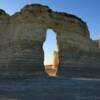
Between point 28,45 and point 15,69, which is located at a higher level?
point 28,45

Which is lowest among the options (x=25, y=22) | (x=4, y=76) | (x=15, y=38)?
(x=4, y=76)

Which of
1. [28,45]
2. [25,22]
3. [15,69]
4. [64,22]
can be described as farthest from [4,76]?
[64,22]

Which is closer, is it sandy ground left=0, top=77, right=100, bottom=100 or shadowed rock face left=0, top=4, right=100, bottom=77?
sandy ground left=0, top=77, right=100, bottom=100

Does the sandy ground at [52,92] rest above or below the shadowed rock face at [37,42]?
below

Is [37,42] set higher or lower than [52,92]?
higher

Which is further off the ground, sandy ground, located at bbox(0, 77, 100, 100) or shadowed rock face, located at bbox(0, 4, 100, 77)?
shadowed rock face, located at bbox(0, 4, 100, 77)

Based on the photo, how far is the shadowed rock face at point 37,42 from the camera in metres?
34.1

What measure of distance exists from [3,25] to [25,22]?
2.92m

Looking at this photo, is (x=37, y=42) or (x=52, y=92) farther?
(x=37, y=42)

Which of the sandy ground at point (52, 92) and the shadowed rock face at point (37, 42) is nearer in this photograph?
the sandy ground at point (52, 92)

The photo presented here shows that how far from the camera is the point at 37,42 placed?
36.0 meters

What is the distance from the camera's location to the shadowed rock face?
112 feet

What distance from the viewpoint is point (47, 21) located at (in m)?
37.7

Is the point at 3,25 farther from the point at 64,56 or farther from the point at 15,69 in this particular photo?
the point at 64,56
